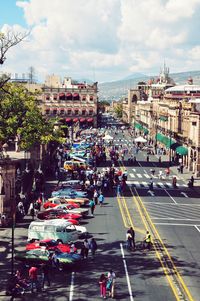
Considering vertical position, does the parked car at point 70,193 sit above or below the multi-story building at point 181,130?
below

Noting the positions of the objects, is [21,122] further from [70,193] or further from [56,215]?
[56,215]

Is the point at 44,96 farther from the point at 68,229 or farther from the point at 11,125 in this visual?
the point at 68,229

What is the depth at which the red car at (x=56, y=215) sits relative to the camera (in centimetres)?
4372

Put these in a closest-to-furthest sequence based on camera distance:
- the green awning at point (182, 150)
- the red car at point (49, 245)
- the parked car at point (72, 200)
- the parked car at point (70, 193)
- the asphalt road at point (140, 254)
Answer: the asphalt road at point (140, 254)
the red car at point (49, 245)
the parked car at point (72, 200)
the parked car at point (70, 193)
the green awning at point (182, 150)

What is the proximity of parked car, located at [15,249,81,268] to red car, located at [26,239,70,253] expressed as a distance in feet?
4.31

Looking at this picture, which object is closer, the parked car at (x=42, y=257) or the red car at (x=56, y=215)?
the parked car at (x=42, y=257)

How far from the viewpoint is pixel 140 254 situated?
34.5 metres

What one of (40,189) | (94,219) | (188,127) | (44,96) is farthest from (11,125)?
(44,96)

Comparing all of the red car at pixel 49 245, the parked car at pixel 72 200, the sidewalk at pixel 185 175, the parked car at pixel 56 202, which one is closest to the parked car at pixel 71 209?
the parked car at pixel 56 202

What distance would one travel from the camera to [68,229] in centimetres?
3688

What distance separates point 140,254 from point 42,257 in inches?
259

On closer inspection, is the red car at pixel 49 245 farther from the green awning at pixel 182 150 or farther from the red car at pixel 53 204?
the green awning at pixel 182 150

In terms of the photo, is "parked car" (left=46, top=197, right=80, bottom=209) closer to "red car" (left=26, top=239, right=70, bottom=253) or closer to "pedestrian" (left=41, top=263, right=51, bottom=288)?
"red car" (left=26, top=239, right=70, bottom=253)

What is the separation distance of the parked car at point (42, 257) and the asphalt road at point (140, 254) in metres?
0.57
